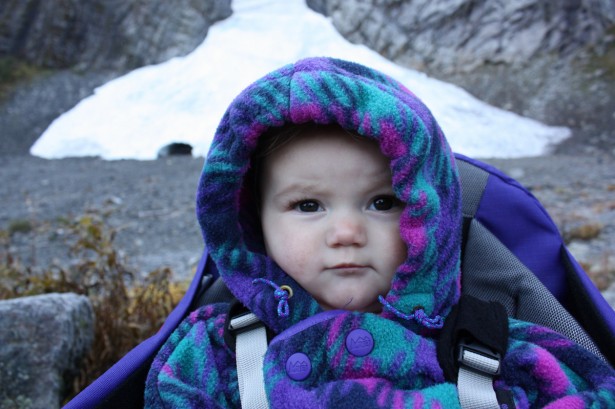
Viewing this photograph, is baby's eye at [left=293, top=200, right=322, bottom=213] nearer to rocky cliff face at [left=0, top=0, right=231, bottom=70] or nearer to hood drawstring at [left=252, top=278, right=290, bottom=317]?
hood drawstring at [left=252, top=278, right=290, bottom=317]

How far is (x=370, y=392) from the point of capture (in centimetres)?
149

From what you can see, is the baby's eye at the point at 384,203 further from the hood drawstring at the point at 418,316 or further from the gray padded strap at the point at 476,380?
the gray padded strap at the point at 476,380

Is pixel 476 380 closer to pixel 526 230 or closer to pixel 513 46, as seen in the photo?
pixel 526 230

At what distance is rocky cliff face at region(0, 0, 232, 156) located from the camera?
65.5 ft

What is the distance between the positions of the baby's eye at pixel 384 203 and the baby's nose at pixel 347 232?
9cm

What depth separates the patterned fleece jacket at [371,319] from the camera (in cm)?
151

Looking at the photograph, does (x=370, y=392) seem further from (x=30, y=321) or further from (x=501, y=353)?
(x=30, y=321)

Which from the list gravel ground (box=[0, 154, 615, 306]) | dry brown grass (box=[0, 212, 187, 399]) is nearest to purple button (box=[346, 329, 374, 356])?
dry brown grass (box=[0, 212, 187, 399])

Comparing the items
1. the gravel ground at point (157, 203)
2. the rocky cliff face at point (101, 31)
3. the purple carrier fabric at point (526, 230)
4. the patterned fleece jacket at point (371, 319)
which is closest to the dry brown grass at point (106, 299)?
the gravel ground at point (157, 203)

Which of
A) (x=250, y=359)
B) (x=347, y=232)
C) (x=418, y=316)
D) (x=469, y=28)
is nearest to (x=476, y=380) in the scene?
(x=418, y=316)

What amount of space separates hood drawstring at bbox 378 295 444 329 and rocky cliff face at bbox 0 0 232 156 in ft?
61.8

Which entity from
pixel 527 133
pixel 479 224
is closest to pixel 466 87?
pixel 527 133

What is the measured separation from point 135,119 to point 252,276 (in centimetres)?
1575

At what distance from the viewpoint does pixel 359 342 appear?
1.58 meters
